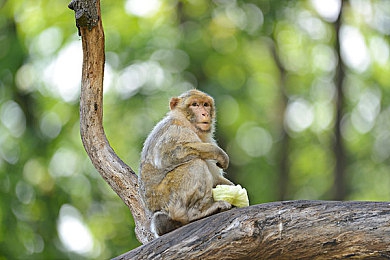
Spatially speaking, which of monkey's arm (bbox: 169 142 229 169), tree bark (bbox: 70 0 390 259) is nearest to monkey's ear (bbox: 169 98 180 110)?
monkey's arm (bbox: 169 142 229 169)

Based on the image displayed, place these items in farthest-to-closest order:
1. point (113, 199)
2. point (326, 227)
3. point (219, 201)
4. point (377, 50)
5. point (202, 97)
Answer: point (377, 50), point (113, 199), point (202, 97), point (219, 201), point (326, 227)

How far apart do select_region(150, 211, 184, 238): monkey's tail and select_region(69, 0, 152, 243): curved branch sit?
1.47 meters

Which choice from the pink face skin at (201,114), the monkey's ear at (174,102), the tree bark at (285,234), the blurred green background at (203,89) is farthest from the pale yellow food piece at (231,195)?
the blurred green background at (203,89)

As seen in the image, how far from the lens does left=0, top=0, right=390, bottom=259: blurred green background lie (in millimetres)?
22594

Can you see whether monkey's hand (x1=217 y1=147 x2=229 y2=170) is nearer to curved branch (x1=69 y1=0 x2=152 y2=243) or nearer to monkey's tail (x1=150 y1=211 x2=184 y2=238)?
monkey's tail (x1=150 y1=211 x2=184 y2=238)

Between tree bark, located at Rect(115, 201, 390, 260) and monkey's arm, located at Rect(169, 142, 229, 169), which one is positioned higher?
monkey's arm, located at Rect(169, 142, 229, 169)

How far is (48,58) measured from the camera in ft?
75.8

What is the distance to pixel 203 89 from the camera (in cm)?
2150

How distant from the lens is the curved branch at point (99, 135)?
33.4 feet

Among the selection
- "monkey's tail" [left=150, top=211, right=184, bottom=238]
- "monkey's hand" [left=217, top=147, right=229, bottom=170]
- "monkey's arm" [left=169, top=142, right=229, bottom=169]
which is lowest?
"monkey's tail" [left=150, top=211, right=184, bottom=238]

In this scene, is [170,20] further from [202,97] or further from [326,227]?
[326,227]

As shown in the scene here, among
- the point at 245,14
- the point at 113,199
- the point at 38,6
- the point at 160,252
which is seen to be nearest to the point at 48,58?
the point at 38,6

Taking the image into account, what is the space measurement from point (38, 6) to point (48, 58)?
9.36 ft

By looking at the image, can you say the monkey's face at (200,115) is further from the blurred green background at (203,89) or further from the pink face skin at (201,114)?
the blurred green background at (203,89)
